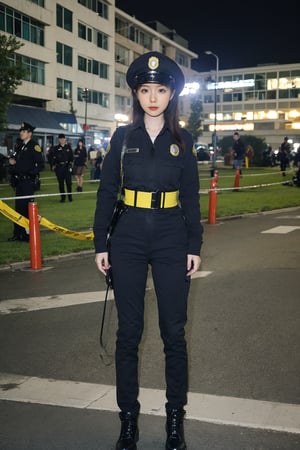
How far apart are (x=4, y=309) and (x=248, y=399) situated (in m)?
3.23

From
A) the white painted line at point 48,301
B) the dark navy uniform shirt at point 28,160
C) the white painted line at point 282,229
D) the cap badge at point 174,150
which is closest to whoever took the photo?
the cap badge at point 174,150

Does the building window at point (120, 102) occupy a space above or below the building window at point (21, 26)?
below

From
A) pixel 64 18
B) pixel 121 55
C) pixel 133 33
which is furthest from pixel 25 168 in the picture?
pixel 133 33

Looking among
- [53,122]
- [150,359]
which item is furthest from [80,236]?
[53,122]

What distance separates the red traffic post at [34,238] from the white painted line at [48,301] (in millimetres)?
1612

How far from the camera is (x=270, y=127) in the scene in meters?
104

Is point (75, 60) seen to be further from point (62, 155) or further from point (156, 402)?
point (156, 402)

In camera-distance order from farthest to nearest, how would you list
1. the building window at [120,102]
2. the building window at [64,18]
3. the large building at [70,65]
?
the building window at [120,102] < the building window at [64,18] < the large building at [70,65]

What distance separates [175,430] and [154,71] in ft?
6.64

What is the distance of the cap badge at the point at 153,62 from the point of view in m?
3.02

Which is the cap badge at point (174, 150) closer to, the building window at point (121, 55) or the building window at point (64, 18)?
the building window at point (64, 18)

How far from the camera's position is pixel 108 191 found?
3.07m

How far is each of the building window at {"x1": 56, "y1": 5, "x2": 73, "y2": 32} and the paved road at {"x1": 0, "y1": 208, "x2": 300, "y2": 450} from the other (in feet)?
159

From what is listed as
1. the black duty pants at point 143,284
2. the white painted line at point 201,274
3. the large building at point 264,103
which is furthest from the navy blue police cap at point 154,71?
the large building at point 264,103
